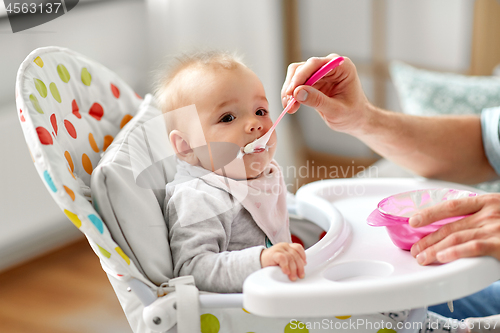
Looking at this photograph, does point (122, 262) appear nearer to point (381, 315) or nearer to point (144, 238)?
point (144, 238)

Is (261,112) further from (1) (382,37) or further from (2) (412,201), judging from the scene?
(1) (382,37)

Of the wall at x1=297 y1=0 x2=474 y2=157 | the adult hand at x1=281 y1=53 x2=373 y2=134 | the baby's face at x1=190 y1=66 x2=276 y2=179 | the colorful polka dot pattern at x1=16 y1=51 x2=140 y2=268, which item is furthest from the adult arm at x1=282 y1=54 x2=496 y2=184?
the wall at x1=297 y1=0 x2=474 y2=157

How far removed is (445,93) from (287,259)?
0.98 meters

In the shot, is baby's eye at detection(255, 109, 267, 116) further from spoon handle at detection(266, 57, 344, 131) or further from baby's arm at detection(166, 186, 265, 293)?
baby's arm at detection(166, 186, 265, 293)

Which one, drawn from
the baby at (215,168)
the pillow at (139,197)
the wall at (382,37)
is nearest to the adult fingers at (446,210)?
the baby at (215,168)

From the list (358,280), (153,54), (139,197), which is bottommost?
(358,280)

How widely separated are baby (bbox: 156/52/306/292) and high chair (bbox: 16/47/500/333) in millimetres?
26

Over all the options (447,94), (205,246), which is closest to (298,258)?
(205,246)

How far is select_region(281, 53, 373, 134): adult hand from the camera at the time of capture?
72cm

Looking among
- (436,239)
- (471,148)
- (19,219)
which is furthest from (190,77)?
(19,219)

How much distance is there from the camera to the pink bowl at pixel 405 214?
0.66 metres

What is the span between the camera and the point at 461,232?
24.7 inches

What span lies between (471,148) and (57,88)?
32.9 inches

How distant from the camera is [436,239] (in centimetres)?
64
